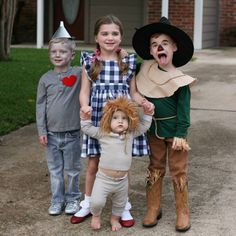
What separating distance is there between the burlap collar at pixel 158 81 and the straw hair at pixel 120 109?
0.20m

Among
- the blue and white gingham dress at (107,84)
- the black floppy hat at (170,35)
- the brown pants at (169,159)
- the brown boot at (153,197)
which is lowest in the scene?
the brown boot at (153,197)

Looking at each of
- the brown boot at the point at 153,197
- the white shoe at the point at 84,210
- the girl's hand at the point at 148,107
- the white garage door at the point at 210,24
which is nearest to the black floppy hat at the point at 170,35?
the girl's hand at the point at 148,107

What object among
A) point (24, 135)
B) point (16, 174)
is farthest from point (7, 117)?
point (16, 174)

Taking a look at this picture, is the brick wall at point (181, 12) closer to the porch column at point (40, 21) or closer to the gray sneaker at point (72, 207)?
the porch column at point (40, 21)

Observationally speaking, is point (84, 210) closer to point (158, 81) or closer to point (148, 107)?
point (148, 107)

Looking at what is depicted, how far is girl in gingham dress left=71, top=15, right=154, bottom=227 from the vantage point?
13.6ft

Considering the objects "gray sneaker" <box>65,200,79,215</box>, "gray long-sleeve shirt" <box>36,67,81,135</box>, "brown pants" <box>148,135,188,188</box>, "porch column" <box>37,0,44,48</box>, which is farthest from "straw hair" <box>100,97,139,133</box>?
"porch column" <box>37,0,44,48</box>

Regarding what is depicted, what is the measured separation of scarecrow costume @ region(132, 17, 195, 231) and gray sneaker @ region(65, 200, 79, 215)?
0.56 meters

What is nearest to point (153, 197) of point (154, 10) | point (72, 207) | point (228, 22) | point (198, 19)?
point (72, 207)

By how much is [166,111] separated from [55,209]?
114 cm

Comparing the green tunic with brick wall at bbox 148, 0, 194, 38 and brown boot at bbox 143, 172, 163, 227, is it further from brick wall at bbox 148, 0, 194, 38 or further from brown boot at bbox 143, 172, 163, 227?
brick wall at bbox 148, 0, 194, 38

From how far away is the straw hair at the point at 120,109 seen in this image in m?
4.00

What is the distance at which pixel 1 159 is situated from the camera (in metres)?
5.98

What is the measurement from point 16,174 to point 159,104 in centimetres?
187
